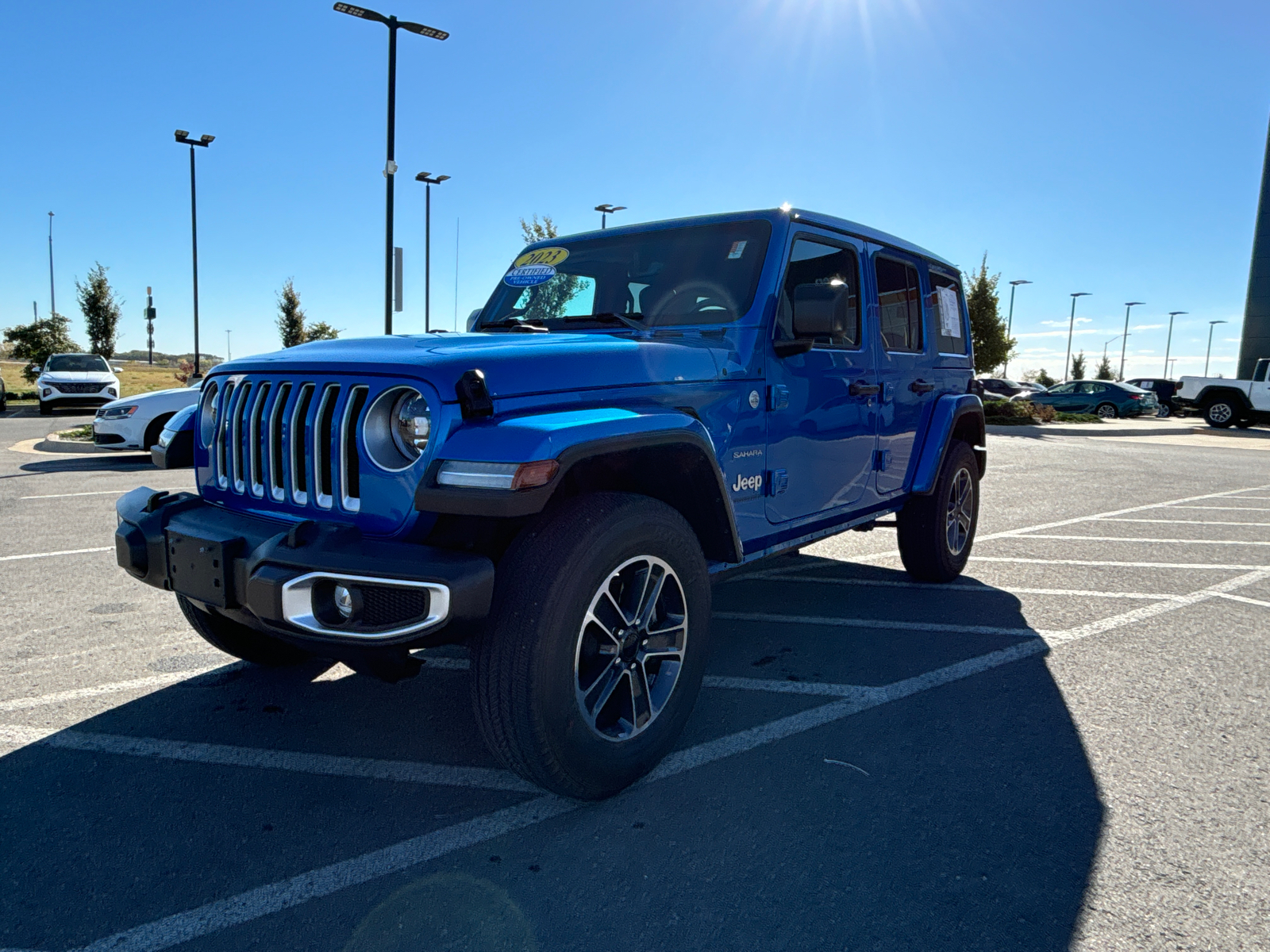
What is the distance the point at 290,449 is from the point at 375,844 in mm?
1198

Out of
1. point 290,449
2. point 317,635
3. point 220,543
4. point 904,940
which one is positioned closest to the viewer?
point 904,940

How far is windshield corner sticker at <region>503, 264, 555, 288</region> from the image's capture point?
4297 mm

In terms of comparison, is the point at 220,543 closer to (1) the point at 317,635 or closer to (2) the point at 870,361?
(1) the point at 317,635

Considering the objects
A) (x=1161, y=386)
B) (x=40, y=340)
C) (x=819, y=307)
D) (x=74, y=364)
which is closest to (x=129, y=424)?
(x=819, y=307)

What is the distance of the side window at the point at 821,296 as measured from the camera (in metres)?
3.35

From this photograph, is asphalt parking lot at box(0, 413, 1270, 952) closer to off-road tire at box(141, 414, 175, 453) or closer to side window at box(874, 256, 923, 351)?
side window at box(874, 256, 923, 351)

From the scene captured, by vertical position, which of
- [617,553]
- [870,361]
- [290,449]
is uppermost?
[870,361]

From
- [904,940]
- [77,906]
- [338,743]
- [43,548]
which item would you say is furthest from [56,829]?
[43,548]

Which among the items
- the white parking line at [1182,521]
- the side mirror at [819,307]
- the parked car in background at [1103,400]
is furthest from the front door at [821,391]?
the parked car in background at [1103,400]

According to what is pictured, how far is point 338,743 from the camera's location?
10.3 feet

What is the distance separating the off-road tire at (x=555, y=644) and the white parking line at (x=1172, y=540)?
5.69 m

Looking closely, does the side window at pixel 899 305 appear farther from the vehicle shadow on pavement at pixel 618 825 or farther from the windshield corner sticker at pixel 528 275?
the vehicle shadow on pavement at pixel 618 825

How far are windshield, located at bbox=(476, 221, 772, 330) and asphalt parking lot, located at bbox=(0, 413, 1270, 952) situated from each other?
1581mm

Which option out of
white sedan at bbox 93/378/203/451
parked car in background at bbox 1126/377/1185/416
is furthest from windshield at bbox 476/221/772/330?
parked car in background at bbox 1126/377/1185/416
